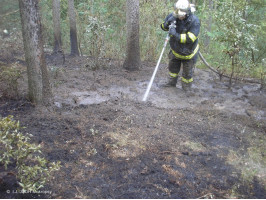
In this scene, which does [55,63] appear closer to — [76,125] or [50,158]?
[76,125]

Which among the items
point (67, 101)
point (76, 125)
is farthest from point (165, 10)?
point (76, 125)

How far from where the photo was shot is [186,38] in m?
5.34

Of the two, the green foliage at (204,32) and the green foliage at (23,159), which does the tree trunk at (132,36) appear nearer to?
the green foliage at (204,32)

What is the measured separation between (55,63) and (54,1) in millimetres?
2974

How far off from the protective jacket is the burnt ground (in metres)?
1.01

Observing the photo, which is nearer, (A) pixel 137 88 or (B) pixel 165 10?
(A) pixel 137 88

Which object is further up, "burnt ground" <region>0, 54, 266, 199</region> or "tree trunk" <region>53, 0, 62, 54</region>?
"tree trunk" <region>53, 0, 62, 54</region>

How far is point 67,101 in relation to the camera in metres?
4.95

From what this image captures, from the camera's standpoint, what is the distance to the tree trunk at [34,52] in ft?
11.8

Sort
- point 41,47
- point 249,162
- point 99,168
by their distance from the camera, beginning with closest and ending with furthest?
point 99,168 < point 249,162 < point 41,47

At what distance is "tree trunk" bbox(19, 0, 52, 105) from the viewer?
360 cm

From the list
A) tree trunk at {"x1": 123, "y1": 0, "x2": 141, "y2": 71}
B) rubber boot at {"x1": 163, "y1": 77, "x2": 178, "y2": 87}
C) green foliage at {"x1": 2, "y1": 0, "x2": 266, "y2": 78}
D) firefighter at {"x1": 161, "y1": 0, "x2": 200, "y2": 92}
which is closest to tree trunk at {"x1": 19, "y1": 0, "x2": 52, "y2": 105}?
firefighter at {"x1": 161, "y1": 0, "x2": 200, "y2": 92}

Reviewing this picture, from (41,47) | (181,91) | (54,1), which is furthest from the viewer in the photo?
(54,1)

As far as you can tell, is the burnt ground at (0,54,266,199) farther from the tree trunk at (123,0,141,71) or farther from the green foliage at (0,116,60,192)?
the tree trunk at (123,0,141,71)
